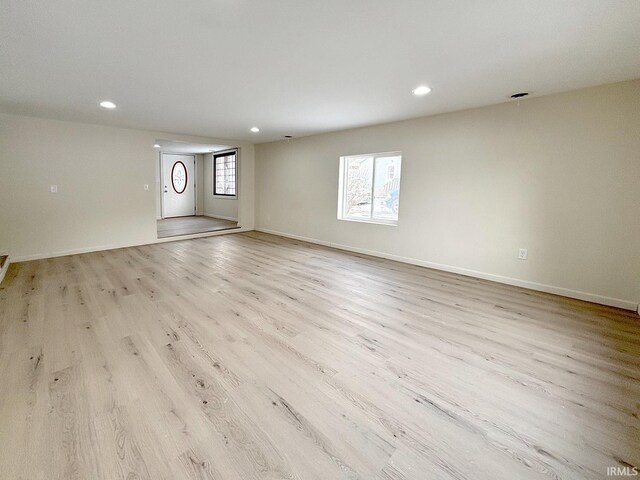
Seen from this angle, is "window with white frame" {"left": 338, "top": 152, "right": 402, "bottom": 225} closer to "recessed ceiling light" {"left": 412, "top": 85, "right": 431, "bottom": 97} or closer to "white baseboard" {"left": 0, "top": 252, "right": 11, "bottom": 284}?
"recessed ceiling light" {"left": 412, "top": 85, "right": 431, "bottom": 97}

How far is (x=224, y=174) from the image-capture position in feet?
31.3

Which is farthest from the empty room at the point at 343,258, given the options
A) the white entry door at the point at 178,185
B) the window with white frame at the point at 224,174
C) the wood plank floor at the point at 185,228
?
the white entry door at the point at 178,185

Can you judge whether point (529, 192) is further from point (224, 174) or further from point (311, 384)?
point (224, 174)

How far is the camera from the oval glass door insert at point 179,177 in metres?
9.78

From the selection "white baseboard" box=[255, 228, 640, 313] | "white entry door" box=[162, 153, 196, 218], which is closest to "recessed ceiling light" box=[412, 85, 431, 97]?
"white baseboard" box=[255, 228, 640, 313]

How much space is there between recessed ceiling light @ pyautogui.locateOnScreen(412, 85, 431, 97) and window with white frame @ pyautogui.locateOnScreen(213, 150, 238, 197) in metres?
6.83

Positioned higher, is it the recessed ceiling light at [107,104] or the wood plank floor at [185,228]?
the recessed ceiling light at [107,104]

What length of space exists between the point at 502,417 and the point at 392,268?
117 inches

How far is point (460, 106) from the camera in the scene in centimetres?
381

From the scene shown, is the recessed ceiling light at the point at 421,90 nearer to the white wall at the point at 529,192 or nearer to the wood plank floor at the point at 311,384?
the white wall at the point at 529,192
